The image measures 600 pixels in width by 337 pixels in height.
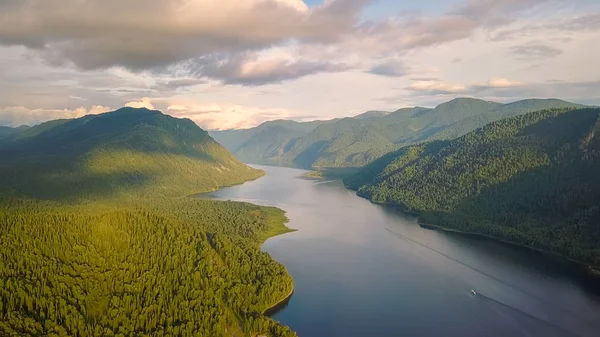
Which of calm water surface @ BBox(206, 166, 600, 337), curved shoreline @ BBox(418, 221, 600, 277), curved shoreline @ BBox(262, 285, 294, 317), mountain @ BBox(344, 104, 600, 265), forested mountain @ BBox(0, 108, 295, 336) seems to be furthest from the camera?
mountain @ BBox(344, 104, 600, 265)

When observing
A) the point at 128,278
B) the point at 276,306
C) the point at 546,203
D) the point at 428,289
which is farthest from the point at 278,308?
the point at 546,203

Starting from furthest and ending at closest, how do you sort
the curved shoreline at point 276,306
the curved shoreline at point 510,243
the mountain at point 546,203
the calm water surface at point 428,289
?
the mountain at point 546,203
the curved shoreline at point 510,243
the curved shoreline at point 276,306
the calm water surface at point 428,289

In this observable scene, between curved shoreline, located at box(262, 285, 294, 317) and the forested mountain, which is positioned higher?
the forested mountain

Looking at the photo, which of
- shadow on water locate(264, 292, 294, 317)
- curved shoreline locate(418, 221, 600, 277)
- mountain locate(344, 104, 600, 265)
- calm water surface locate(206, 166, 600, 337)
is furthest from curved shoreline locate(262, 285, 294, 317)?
mountain locate(344, 104, 600, 265)

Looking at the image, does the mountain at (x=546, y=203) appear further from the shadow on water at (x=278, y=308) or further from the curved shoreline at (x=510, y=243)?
the shadow on water at (x=278, y=308)

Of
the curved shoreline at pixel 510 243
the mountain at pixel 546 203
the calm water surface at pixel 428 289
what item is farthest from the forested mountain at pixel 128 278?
the mountain at pixel 546 203

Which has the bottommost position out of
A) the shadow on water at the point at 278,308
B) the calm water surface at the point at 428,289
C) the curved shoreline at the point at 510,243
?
the shadow on water at the point at 278,308

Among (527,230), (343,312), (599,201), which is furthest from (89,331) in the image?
(599,201)

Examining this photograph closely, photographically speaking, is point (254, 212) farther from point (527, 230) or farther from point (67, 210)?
point (527, 230)

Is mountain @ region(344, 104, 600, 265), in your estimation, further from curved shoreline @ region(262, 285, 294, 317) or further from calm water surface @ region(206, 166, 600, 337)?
curved shoreline @ region(262, 285, 294, 317)
